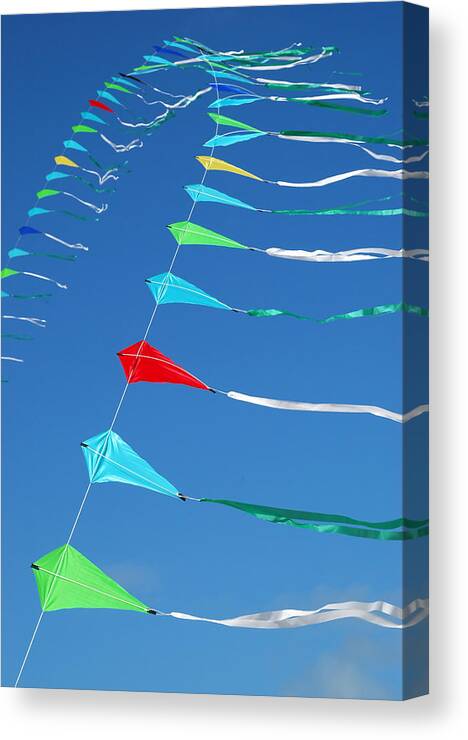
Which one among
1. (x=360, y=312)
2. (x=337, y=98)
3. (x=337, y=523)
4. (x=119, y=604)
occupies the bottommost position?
(x=119, y=604)

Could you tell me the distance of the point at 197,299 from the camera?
395cm

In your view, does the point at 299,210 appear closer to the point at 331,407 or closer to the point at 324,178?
the point at 324,178

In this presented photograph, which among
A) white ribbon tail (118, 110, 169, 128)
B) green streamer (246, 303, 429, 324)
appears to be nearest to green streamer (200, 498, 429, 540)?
green streamer (246, 303, 429, 324)

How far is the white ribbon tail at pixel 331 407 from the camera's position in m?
3.83

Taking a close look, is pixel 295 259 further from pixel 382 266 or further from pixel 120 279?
pixel 120 279

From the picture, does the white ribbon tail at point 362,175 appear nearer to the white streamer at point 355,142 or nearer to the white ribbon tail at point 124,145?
the white streamer at point 355,142

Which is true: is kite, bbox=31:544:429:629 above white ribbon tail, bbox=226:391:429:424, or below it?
below

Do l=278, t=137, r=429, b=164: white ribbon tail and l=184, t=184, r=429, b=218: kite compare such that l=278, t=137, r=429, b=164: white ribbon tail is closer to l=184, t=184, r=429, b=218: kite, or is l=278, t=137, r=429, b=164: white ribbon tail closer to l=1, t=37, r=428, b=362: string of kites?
l=1, t=37, r=428, b=362: string of kites

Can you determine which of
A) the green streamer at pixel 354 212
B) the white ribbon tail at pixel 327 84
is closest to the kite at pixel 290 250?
the green streamer at pixel 354 212

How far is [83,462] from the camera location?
4.00m

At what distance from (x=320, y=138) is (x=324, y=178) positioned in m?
0.12

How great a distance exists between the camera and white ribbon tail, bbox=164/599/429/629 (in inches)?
151

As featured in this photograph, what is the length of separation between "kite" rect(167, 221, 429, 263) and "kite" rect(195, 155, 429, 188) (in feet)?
0.60

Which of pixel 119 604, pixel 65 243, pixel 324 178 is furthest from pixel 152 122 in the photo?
pixel 119 604
